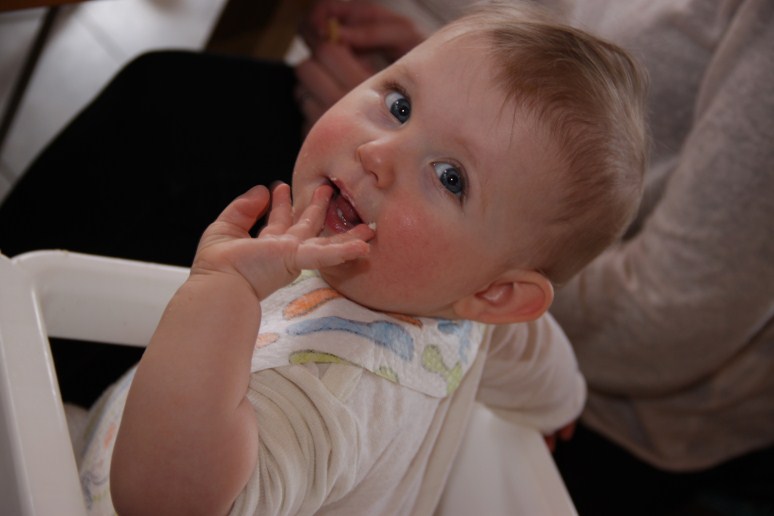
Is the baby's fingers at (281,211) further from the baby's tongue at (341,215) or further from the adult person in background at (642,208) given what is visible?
the adult person in background at (642,208)

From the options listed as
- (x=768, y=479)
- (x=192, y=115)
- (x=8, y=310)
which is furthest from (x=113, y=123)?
(x=768, y=479)

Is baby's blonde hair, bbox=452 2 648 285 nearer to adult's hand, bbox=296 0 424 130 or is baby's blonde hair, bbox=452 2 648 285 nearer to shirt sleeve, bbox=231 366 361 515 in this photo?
shirt sleeve, bbox=231 366 361 515

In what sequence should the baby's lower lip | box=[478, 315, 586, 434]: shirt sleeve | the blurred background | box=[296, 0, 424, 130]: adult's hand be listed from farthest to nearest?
1. the blurred background
2. box=[296, 0, 424, 130]: adult's hand
3. box=[478, 315, 586, 434]: shirt sleeve
4. the baby's lower lip

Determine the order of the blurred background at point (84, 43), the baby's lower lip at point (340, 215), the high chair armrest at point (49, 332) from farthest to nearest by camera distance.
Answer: the blurred background at point (84, 43) < the baby's lower lip at point (340, 215) < the high chair armrest at point (49, 332)

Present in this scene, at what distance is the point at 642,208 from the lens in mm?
996

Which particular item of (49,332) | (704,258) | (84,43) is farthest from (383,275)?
(84,43)

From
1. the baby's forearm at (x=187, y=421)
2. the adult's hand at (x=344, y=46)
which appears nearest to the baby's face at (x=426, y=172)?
the baby's forearm at (x=187, y=421)

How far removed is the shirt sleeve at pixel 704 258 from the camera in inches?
32.6

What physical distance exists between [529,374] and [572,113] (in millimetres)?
305

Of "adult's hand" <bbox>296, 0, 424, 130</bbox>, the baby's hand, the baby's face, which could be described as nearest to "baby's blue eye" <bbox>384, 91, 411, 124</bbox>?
the baby's face

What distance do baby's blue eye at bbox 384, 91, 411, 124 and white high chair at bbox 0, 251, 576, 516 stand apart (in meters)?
0.22

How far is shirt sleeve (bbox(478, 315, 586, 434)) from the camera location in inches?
30.5

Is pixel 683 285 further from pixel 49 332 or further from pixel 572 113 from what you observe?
pixel 49 332

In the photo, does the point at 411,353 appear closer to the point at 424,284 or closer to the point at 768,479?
the point at 424,284
